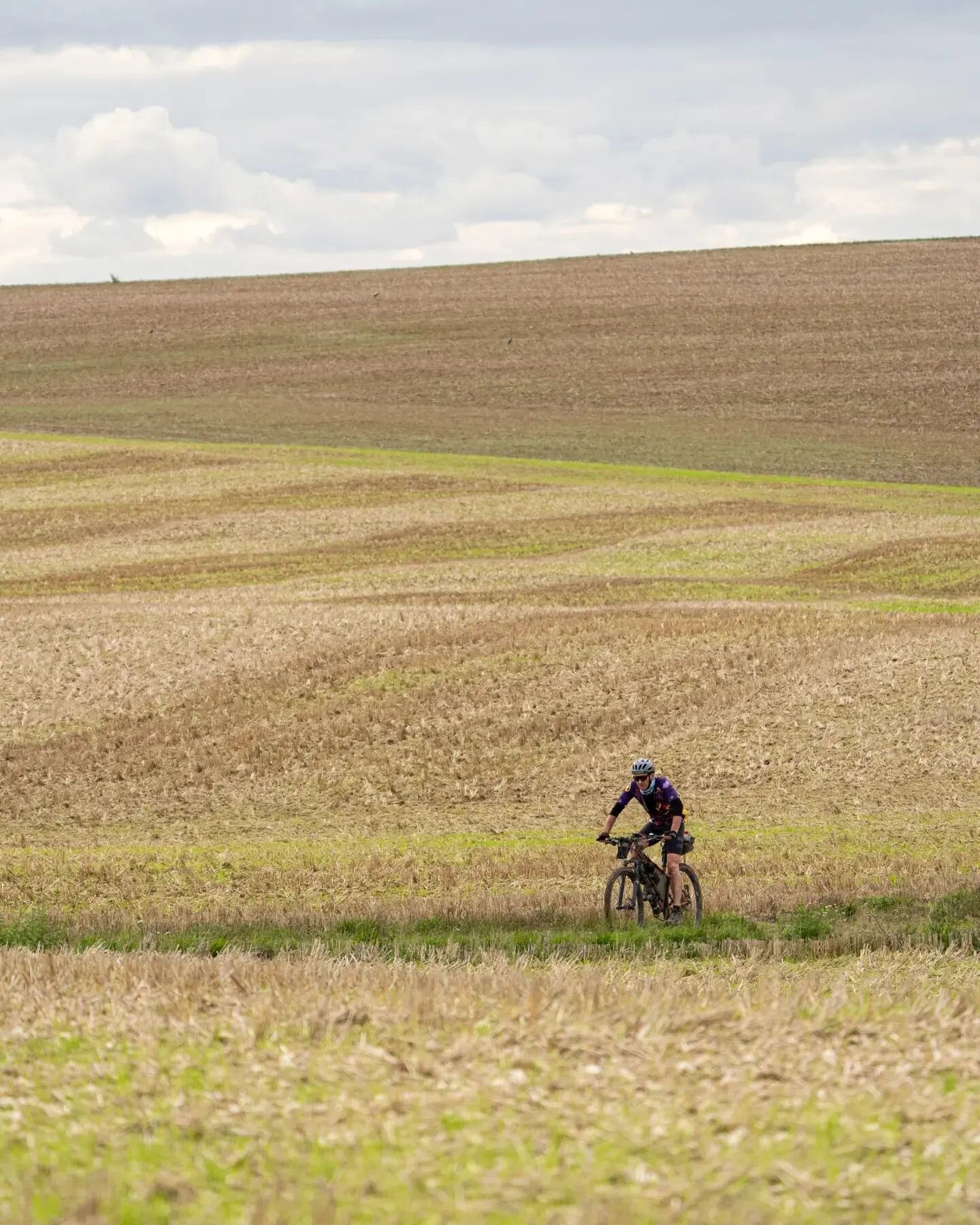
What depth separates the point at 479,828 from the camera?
70.7 ft

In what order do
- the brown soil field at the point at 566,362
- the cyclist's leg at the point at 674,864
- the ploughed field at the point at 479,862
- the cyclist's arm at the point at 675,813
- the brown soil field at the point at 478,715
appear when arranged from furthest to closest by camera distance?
1. the brown soil field at the point at 566,362
2. the brown soil field at the point at 478,715
3. the cyclist's arm at the point at 675,813
4. the cyclist's leg at the point at 674,864
5. the ploughed field at the point at 479,862

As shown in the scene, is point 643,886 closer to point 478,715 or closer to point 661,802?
point 661,802

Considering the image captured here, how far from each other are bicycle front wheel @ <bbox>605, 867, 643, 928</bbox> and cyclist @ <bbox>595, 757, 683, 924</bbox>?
1.15 feet

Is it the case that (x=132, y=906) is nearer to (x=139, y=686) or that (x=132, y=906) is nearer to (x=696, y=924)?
(x=696, y=924)

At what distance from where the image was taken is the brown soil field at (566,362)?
70.9 m

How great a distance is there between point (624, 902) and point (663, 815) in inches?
39.5

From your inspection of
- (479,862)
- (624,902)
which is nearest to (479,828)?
(479,862)

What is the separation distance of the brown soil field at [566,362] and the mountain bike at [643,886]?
162ft

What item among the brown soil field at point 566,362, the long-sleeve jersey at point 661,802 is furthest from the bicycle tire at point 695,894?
the brown soil field at point 566,362

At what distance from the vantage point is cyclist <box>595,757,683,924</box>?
1504 centimetres

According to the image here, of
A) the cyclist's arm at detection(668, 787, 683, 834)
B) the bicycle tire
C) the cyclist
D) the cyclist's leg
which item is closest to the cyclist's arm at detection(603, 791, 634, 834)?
the cyclist

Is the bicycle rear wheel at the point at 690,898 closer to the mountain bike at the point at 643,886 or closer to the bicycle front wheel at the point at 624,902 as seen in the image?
the mountain bike at the point at 643,886

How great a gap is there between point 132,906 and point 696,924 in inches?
255

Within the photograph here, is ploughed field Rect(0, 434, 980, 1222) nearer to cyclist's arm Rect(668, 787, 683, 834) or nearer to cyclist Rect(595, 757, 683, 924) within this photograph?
cyclist Rect(595, 757, 683, 924)
